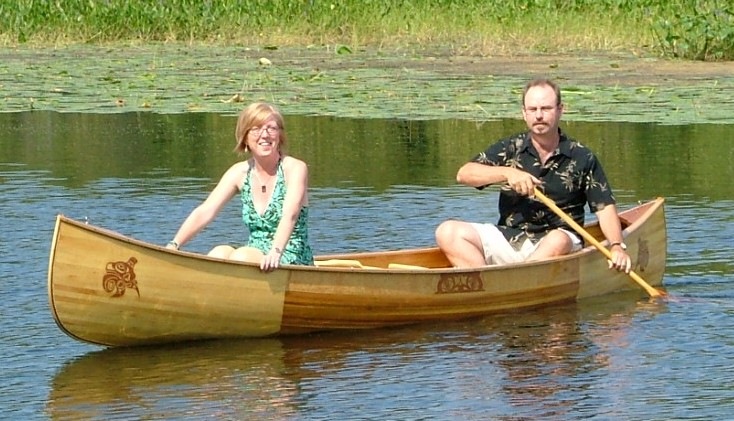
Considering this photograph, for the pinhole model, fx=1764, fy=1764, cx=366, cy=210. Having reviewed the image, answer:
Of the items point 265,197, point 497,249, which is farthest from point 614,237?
point 265,197

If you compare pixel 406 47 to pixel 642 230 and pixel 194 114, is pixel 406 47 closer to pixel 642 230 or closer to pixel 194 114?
pixel 194 114

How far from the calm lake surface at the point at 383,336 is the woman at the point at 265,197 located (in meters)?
0.39

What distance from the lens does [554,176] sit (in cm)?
771

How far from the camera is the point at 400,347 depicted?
277 inches

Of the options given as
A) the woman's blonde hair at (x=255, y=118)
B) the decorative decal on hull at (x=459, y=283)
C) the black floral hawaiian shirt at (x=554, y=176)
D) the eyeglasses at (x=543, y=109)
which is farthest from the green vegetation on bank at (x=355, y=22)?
the woman's blonde hair at (x=255, y=118)

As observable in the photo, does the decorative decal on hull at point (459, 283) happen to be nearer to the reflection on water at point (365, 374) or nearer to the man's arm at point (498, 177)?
the reflection on water at point (365, 374)

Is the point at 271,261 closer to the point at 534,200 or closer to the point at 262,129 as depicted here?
the point at 262,129

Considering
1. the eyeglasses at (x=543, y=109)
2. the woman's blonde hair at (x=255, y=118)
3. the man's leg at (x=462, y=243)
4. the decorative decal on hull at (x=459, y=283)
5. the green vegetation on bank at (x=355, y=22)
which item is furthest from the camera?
the green vegetation on bank at (x=355, y=22)

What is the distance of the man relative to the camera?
7672 mm

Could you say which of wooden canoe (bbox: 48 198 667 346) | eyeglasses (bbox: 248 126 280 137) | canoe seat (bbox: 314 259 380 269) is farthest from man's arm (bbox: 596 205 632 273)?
eyeglasses (bbox: 248 126 280 137)

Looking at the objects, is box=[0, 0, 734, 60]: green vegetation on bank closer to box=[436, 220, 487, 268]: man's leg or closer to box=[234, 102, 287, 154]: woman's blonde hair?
box=[436, 220, 487, 268]: man's leg

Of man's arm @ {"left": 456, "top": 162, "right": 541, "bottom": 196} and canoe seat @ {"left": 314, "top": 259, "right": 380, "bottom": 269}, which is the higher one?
man's arm @ {"left": 456, "top": 162, "right": 541, "bottom": 196}

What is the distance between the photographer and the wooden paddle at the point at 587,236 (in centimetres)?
755

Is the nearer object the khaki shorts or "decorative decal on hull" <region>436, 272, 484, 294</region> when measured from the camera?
"decorative decal on hull" <region>436, 272, 484, 294</region>
